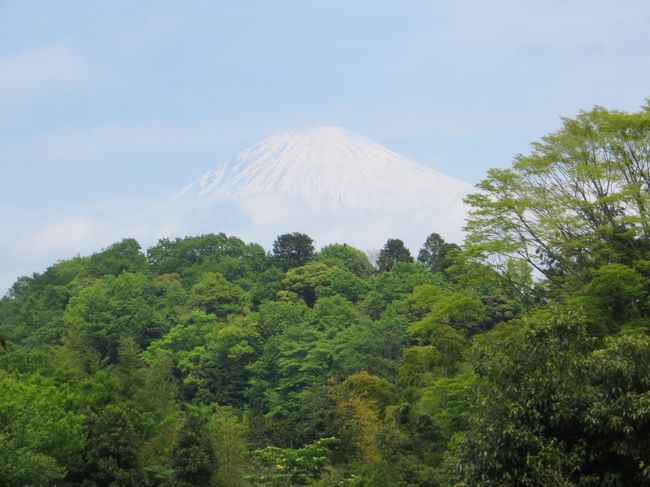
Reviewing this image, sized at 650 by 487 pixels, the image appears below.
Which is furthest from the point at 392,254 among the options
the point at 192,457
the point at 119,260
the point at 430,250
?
the point at 192,457

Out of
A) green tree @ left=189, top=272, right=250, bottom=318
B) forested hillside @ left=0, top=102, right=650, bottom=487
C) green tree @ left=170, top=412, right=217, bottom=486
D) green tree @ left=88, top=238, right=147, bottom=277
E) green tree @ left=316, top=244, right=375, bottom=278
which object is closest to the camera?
forested hillside @ left=0, top=102, right=650, bottom=487

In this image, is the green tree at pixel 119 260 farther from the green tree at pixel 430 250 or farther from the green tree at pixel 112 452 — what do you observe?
the green tree at pixel 112 452

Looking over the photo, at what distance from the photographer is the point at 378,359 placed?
3631cm

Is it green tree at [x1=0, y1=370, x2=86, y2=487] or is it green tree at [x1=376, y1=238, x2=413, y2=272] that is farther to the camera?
A: green tree at [x1=376, y1=238, x2=413, y2=272]

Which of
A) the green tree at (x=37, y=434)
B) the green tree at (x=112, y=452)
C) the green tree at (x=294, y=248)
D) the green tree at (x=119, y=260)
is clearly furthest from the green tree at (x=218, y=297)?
the green tree at (x=112, y=452)

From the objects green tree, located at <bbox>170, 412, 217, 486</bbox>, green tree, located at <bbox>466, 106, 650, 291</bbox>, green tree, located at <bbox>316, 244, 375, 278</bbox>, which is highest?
green tree, located at <bbox>316, 244, 375, 278</bbox>

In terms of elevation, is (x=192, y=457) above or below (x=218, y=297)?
below

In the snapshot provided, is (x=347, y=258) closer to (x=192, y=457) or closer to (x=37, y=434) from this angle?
(x=192, y=457)

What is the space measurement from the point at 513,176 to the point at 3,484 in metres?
13.9

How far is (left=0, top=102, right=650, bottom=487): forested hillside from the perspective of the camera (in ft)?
34.9

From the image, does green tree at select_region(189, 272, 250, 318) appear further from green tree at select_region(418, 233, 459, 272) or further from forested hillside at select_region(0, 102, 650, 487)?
green tree at select_region(418, 233, 459, 272)

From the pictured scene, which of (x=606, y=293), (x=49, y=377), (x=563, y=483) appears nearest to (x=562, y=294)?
(x=606, y=293)

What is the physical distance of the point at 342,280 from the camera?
50250 millimetres

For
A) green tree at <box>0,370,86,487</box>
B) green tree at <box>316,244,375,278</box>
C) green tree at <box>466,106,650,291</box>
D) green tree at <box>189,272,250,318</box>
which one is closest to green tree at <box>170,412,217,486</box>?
green tree at <box>0,370,86,487</box>
